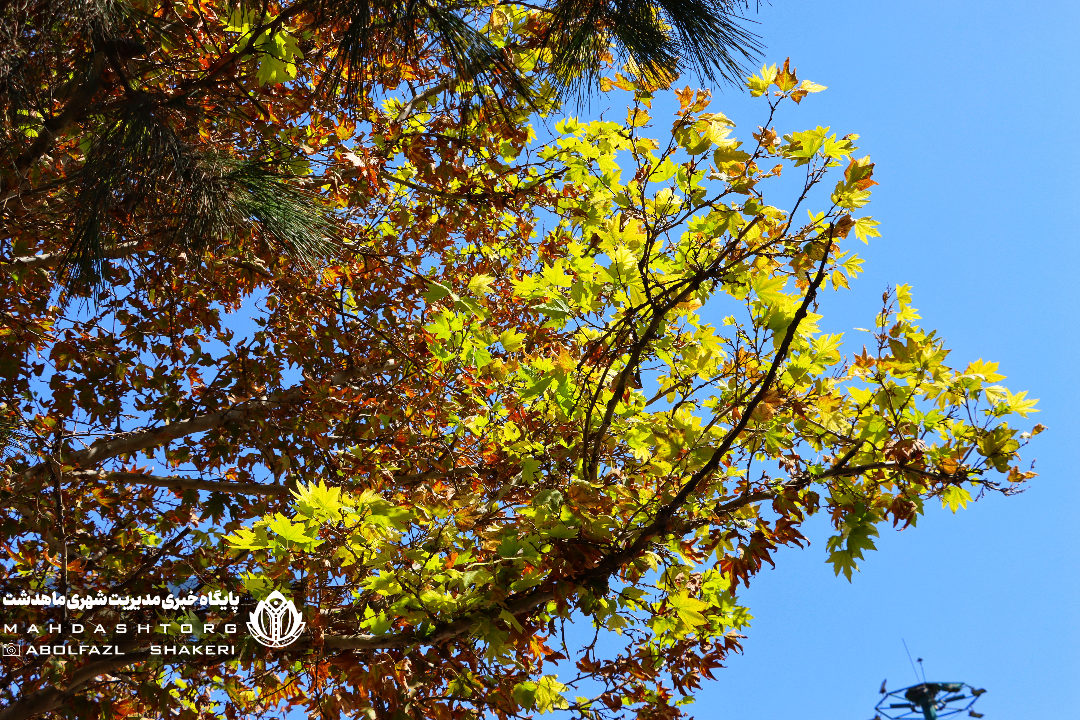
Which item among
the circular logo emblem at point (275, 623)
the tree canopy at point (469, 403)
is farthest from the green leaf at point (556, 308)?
the circular logo emblem at point (275, 623)

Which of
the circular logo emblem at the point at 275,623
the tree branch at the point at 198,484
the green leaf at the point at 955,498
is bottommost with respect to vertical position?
the circular logo emblem at the point at 275,623

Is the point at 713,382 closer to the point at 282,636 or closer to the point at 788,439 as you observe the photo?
the point at 788,439

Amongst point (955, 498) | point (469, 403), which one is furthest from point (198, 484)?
point (955, 498)

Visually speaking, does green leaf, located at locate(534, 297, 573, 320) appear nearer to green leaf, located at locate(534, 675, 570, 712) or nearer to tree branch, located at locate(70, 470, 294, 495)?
green leaf, located at locate(534, 675, 570, 712)

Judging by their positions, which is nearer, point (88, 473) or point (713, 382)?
point (713, 382)

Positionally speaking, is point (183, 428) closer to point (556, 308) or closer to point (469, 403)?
point (469, 403)

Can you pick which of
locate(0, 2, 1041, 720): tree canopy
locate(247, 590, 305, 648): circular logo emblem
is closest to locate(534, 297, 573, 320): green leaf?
locate(0, 2, 1041, 720): tree canopy

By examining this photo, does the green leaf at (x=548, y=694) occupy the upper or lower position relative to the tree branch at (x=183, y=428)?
lower

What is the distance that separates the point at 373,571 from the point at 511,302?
8.51 feet

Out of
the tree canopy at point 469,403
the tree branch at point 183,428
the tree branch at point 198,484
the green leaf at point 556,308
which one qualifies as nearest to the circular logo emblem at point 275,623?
the tree canopy at point 469,403

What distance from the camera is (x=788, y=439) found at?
303 cm

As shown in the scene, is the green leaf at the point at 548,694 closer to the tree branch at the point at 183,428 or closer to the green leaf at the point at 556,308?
the green leaf at the point at 556,308

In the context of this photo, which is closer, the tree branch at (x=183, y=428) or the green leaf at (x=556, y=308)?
the green leaf at (x=556, y=308)

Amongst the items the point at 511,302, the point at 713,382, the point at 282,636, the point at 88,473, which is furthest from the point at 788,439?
the point at 88,473
